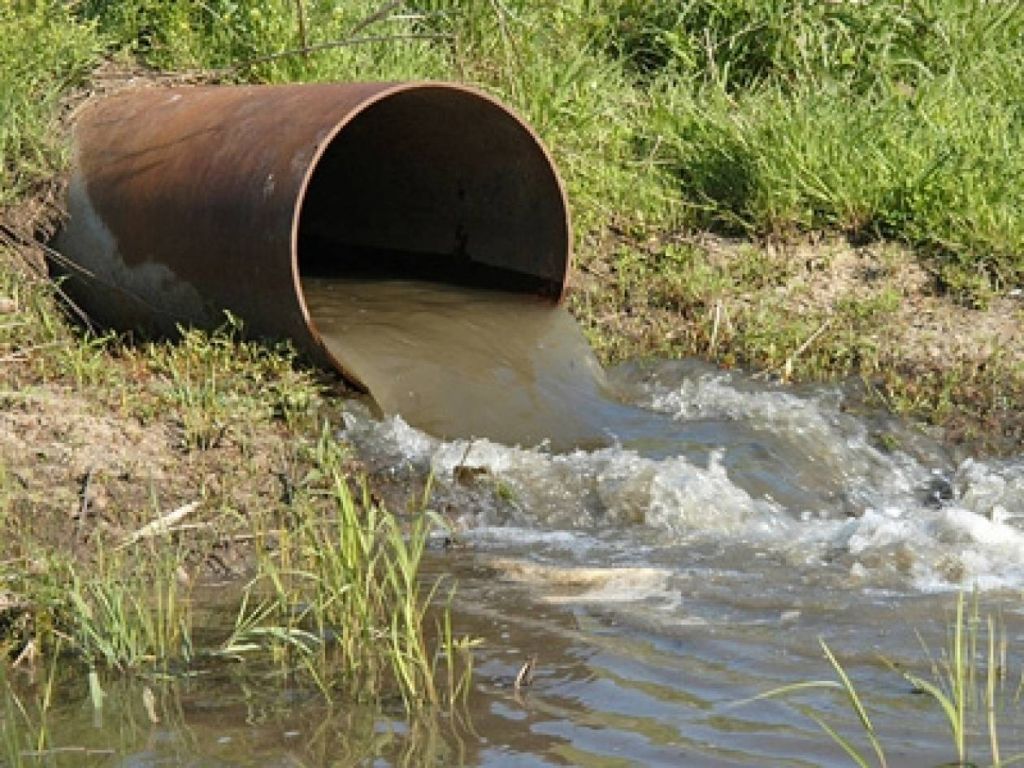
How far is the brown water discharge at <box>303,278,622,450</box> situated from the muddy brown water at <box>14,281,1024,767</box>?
0.01 meters

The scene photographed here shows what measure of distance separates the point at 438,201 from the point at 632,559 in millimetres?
2713

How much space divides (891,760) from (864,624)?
3.27ft

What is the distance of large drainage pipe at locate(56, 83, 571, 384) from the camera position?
20.6 feet

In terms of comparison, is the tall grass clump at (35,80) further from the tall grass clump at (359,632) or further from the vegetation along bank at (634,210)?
the tall grass clump at (359,632)

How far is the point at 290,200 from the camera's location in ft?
20.2

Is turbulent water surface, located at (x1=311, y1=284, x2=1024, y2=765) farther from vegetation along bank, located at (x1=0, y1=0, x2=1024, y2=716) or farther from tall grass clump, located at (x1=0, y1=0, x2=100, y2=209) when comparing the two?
tall grass clump, located at (x1=0, y1=0, x2=100, y2=209)

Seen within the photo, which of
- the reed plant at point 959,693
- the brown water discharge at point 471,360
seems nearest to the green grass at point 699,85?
the brown water discharge at point 471,360

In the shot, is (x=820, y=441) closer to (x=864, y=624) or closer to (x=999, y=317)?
(x=999, y=317)

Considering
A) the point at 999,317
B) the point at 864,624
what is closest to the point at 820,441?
the point at 999,317

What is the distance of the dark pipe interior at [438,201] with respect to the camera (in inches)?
283

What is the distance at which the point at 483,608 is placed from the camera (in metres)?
4.84

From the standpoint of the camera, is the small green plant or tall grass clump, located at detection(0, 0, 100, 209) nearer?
the small green plant

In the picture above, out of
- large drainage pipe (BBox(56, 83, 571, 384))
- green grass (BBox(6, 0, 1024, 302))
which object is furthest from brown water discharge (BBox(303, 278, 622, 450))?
green grass (BBox(6, 0, 1024, 302))

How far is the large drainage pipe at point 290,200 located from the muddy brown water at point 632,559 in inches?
12.1
